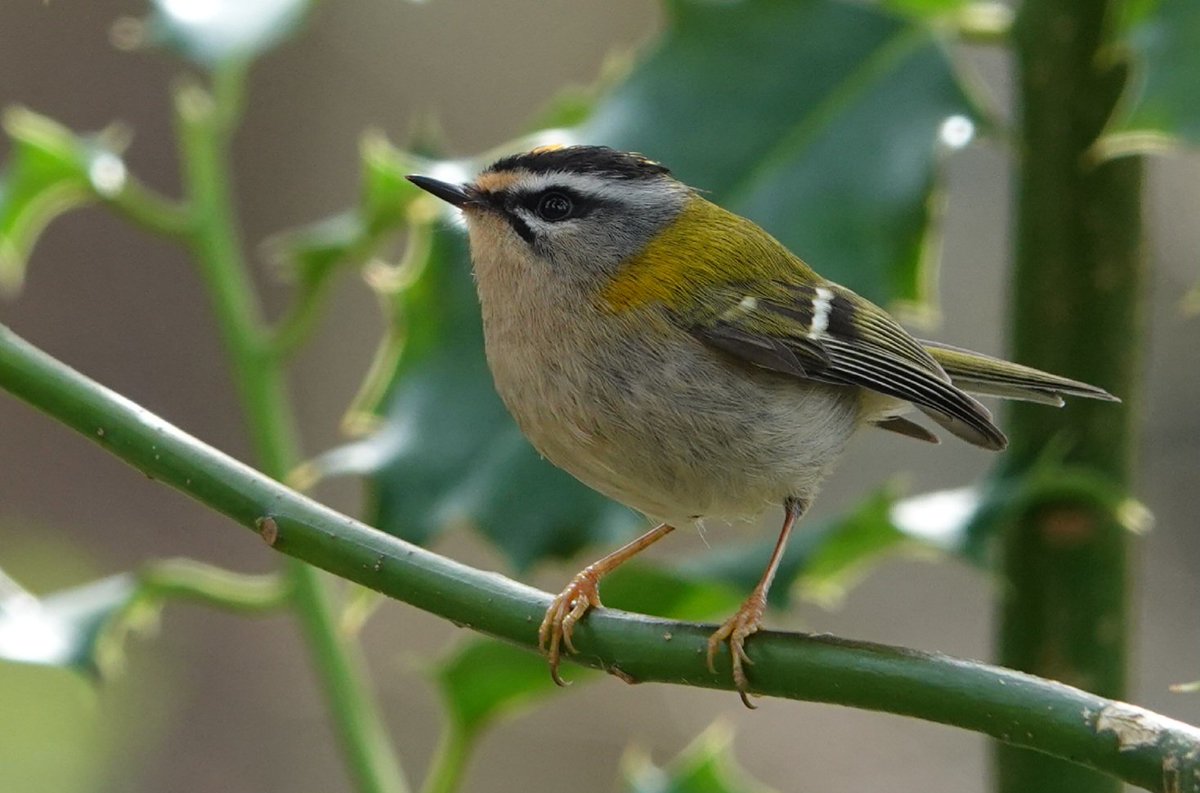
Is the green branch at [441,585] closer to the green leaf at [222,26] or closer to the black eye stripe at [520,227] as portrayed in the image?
the black eye stripe at [520,227]

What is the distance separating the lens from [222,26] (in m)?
2.19

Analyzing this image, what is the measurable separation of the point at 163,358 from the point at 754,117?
3.79 metres

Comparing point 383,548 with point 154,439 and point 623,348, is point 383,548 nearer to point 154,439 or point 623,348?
point 154,439

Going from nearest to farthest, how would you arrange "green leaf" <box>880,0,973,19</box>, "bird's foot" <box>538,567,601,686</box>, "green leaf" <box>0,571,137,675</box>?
"bird's foot" <box>538,567,601,686</box> → "green leaf" <box>0,571,137,675</box> → "green leaf" <box>880,0,973,19</box>

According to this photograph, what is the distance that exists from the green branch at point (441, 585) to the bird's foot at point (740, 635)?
10 mm

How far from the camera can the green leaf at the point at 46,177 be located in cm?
206

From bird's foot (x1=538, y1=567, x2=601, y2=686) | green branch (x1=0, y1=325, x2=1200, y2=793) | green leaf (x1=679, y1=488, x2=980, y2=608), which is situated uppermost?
green leaf (x1=679, y1=488, x2=980, y2=608)

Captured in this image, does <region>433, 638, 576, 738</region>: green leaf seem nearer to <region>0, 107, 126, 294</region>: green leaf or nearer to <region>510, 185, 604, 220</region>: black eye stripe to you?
<region>510, 185, 604, 220</region>: black eye stripe

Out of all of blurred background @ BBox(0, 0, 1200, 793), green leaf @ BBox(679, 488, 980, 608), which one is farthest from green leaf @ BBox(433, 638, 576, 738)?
blurred background @ BBox(0, 0, 1200, 793)

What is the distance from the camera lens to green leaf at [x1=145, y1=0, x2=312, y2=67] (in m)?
2.14

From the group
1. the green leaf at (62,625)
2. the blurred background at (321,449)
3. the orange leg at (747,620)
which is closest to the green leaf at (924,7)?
the orange leg at (747,620)

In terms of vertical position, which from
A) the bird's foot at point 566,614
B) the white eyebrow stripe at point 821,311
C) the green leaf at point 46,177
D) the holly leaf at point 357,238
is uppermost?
the green leaf at point 46,177

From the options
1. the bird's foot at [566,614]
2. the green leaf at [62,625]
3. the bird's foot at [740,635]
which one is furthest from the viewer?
the green leaf at [62,625]

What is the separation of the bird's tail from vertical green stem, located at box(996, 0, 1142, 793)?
0.03 meters
